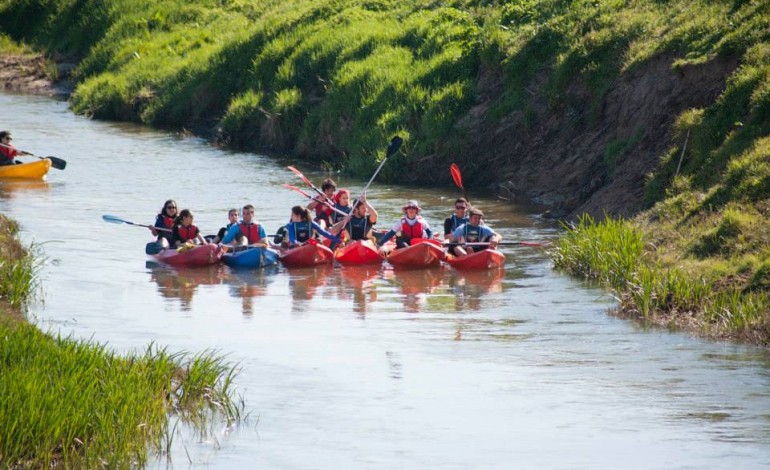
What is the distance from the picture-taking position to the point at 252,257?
699 inches

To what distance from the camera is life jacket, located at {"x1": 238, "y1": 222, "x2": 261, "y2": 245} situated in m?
18.2

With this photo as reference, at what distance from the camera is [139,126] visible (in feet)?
108

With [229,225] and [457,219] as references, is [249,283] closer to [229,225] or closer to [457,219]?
[229,225]

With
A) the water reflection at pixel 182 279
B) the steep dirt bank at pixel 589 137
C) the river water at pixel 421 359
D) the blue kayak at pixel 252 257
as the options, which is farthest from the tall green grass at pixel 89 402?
the steep dirt bank at pixel 589 137

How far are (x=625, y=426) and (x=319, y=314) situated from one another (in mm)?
5239

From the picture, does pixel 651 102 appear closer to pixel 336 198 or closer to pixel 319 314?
pixel 336 198

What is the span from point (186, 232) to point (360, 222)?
8.37ft

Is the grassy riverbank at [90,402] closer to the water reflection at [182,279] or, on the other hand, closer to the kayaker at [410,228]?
the water reflection at [182,279]

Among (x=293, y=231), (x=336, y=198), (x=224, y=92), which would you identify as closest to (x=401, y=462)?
(x=293, y=231)

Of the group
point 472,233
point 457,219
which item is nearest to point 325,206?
point 457,219

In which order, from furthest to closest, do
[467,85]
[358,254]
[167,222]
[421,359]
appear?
[467,85], [167,222], [358,254], [421,359]

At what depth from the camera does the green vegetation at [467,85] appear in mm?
16188

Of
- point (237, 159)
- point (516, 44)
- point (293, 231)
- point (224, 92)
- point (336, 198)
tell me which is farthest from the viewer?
point (224, 92)

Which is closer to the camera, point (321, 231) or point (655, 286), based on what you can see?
point (655, 286)
